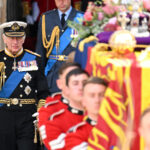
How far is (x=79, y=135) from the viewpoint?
16.1 ft

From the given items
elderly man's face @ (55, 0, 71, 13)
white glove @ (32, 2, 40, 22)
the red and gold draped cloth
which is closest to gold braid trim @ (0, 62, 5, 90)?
elderly man's face @ (55, 0, 71, 13)

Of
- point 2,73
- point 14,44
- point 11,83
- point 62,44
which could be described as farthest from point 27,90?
point 62,44

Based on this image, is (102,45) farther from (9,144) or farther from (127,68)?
(9,144)

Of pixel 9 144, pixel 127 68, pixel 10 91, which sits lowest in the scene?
pixel 9 144

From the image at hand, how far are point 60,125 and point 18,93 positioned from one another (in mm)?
2567

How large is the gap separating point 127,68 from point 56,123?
111cm

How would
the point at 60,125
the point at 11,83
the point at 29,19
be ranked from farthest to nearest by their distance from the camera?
the point at 29,19, the point at 11,83, the point at 60,125

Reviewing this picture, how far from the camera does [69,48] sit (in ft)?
29.0

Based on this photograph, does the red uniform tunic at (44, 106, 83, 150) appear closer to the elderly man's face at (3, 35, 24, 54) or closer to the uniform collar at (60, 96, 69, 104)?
the uniform collar at (60, 96, 69, 104)

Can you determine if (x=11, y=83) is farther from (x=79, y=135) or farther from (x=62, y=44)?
(x=79, y=135)

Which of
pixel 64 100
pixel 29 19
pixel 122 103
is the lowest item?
pixel 64 100

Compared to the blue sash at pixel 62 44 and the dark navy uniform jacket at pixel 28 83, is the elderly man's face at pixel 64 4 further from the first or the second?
the dark navy uniform jacket at pixel 28 83

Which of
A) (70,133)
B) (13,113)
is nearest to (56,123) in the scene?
(70,133)

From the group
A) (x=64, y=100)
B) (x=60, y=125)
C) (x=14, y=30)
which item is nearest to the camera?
(x=60, y=125)
